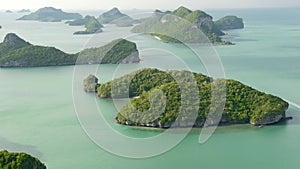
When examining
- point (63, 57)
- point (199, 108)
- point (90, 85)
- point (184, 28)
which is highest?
point (199, 108)

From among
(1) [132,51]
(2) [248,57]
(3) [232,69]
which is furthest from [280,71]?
(1) [132,51]

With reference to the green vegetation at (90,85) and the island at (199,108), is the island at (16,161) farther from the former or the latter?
the green vegetation at (90,85)

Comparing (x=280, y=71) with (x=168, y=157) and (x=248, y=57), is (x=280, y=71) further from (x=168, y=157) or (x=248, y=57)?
(x=168, y=157)

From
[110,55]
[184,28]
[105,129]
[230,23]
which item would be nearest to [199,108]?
[105,129]

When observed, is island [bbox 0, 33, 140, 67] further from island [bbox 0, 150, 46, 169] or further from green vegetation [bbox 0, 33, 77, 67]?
island [bbox 0, 150, 46, 169]

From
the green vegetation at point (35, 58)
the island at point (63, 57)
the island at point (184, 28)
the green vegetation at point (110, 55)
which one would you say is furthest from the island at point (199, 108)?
the island at point (184, 28)

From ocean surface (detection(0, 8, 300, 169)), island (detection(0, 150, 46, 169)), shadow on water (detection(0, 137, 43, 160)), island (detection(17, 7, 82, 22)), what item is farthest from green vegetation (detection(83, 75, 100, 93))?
island (detection(17, 7, 82, 22))

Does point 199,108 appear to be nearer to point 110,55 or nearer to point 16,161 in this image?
point 16,161
